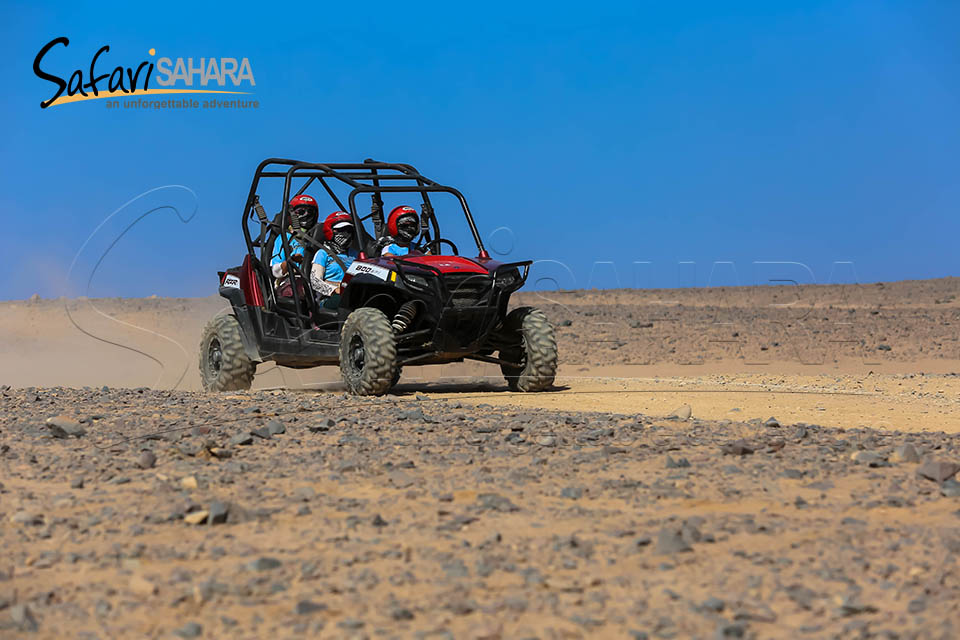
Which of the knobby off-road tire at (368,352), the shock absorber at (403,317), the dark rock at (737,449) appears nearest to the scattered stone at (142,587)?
the dark rock at (737,449)

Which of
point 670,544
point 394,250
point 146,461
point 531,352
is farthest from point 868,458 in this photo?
point 394,250

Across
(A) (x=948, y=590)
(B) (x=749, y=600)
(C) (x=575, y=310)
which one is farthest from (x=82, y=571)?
(C) (x=575, y=310)

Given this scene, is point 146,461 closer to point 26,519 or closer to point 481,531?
point 26,519

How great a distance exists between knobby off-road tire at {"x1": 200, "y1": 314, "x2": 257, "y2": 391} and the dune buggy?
0.5 inches

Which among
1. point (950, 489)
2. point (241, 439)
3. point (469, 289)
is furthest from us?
point (469, 289)

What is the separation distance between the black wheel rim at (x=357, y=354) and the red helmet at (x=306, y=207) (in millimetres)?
1784

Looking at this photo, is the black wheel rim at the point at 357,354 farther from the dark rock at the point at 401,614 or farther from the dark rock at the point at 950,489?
the dark rock at the point at 401,614

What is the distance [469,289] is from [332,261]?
1.84 metres

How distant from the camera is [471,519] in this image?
592 cm

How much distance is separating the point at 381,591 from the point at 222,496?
6.20ft

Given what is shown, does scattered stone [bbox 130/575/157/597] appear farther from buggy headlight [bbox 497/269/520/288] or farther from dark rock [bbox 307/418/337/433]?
buggy headlight [bbox 497/269/520/288]

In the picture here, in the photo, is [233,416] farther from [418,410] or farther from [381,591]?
[381,591]

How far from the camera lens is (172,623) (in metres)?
4.69

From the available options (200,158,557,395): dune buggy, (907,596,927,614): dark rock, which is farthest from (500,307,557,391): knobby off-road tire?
(907,596,927,614): dark rock
